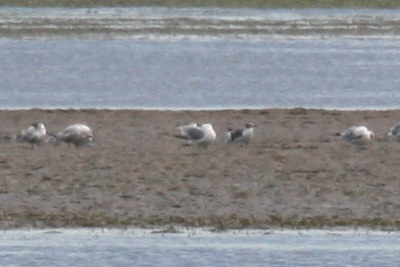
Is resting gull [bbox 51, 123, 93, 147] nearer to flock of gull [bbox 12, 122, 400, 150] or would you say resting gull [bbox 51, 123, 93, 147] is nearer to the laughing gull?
flock of gull [bbox 12, 122, 400, 150]

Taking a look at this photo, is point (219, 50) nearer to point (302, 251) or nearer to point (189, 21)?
point (189, 21)

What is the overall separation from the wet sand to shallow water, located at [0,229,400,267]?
326 mm

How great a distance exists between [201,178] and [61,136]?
2.42 metres

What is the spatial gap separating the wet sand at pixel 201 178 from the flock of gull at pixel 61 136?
82 millimetres

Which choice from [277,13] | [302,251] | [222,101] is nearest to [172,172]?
[302,251]

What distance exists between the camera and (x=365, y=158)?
1538cm

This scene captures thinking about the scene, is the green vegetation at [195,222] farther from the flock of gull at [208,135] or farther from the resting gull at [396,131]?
the resting gull at [396,131]

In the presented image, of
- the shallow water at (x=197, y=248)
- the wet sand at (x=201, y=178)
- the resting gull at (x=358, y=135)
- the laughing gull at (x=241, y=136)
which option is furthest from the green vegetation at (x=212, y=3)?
the shallow water at (x=197, y=248)

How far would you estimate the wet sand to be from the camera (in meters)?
12.5

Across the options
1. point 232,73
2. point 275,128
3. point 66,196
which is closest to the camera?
point 66,196

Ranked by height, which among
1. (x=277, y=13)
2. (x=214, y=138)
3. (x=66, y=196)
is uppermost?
(x=277, y=13)

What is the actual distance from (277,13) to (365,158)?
957 inches

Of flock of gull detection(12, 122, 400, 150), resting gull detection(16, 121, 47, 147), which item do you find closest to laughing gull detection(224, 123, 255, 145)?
flock of gull detection(12, 122, 400, 150)

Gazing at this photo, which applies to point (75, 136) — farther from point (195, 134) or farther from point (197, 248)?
point (197, 248)
